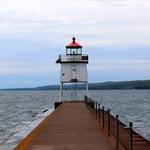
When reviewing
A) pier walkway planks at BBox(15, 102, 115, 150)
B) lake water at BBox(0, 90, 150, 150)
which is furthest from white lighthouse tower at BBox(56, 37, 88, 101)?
pier walkway planks at BBox(15, 102, 115, 150)

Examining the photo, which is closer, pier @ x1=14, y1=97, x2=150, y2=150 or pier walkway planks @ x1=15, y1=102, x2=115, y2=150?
pier @ x1=14, y1=97, x2=150, y2=150

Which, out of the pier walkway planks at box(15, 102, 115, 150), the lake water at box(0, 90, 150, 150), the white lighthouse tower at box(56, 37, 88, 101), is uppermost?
the white lighthouse tower at box(56, 37, 88, 101)

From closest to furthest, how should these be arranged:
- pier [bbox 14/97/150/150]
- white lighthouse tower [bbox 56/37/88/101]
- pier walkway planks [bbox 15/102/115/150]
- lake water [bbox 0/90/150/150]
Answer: pier [bbox 14/97/150/150] < pier walkway planks [bbox 15/102/115/150] < lake water [bbox 0/90/150/150] < white lighthouse tower [bbox 56/37/88/101]

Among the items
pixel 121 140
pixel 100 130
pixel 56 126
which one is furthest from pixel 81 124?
pixel 121 140

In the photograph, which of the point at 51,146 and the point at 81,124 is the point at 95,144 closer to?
the point at 51,146

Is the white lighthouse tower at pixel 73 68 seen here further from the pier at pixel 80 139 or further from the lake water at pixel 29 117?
the pier at pixel 80 139

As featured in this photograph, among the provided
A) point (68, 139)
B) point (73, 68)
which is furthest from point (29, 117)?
point (68, 139)

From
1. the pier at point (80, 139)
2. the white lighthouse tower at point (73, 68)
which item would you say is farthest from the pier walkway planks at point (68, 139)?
the white lighthouse tower at point (73, 68)

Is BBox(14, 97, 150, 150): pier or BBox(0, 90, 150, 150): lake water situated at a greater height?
BBox(14, 97, 150, 150): pier

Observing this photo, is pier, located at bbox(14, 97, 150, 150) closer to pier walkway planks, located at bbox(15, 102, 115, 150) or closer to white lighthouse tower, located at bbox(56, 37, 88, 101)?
pier walkway planks, located at bbox(15, 102, 115, 150)

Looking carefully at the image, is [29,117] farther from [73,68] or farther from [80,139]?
[80,139]

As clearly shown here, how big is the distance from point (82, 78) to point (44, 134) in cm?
2432

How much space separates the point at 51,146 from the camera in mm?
14164

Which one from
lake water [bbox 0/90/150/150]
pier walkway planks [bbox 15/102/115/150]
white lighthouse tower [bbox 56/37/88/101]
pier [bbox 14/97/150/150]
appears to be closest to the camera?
pier [bbox 14/97/150/150]
